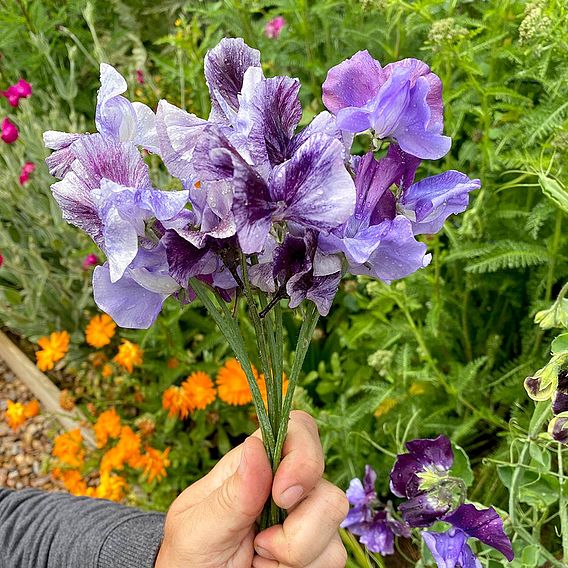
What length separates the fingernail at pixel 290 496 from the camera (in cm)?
68

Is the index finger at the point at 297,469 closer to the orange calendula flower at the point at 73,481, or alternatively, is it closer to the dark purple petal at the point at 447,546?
the dark purple petal at the point at 447,546

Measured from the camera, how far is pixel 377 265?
507 mm

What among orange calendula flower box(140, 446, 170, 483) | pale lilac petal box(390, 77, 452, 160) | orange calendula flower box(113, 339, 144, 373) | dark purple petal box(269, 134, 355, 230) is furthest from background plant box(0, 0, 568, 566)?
dark purple petal box(269, 134, 355, 230)

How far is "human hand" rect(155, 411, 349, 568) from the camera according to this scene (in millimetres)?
673

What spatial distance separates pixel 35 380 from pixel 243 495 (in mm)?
1719

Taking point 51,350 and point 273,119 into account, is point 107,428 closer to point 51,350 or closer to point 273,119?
point 51,350

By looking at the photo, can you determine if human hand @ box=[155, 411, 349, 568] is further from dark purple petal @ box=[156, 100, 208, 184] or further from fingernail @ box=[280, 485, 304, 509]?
dark purple petal @ box=[156, 100, 208, 184]

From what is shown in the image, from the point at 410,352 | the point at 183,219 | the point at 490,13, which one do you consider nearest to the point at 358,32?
the point at 490,13

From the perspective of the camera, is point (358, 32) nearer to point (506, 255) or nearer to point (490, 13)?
point (490, 13)

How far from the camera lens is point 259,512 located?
2.35 ft

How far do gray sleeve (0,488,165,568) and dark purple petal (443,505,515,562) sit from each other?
1.56ft

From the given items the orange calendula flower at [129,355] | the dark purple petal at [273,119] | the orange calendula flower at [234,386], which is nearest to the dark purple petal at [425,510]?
the dark purple petal at [273,119]

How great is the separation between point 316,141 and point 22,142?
1.75 metres

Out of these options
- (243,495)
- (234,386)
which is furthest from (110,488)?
(243,495)
